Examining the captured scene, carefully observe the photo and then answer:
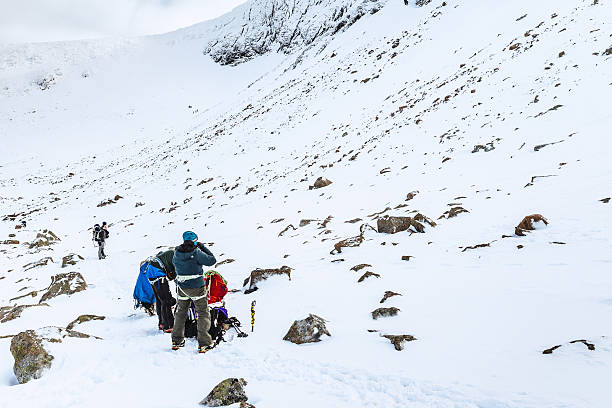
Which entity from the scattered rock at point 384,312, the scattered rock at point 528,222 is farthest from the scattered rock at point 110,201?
the scattered rock at point 528,222

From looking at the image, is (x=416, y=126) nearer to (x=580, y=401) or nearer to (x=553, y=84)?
(x=553, y=84)

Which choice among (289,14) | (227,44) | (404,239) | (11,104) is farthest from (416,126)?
(11,104)

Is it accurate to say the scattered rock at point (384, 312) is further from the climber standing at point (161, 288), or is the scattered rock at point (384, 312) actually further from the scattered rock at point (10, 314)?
the scattered rock at point (10, 314)

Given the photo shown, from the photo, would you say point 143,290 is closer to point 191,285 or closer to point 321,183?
point 191,285

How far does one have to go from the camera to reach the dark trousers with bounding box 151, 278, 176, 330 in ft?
24.1

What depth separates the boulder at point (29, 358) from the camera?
5711 millimetres

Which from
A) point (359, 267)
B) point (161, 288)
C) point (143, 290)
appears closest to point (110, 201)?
point (143, 290)

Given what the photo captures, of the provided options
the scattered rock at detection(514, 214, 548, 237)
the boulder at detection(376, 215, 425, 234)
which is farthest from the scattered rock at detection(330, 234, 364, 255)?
the scattered rock at detection(514, 214, 548, 237)

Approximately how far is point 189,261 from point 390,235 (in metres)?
6.14

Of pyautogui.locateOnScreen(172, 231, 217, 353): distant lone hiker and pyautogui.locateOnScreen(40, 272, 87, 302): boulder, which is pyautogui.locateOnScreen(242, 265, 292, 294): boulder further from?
pyautogui.locateOnScreen(40, 272, 87, 302): boulder

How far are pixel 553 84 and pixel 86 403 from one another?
2084 cm

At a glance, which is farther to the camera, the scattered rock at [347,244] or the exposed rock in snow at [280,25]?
the exposed rock in snow at [280,25]

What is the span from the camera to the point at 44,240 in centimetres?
2045

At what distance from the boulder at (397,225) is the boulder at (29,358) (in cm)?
847
